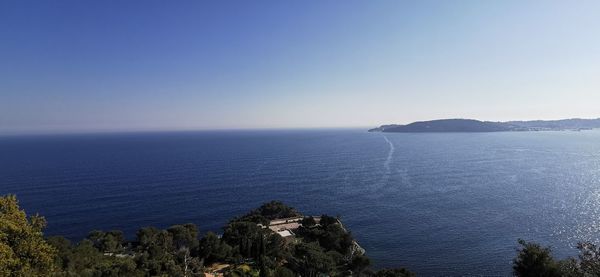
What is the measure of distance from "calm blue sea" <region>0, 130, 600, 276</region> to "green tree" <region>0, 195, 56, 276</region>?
1375 inches

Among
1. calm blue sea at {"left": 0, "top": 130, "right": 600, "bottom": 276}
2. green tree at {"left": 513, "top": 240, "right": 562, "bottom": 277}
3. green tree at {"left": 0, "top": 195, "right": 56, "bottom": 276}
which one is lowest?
calm blue sea at {"left": 0, "top": 130, "right": 600, "bottom": 276}

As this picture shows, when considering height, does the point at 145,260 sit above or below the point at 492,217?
above

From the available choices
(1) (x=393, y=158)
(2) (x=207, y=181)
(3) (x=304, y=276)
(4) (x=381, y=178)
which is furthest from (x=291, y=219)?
(1) (x=393, y=158)

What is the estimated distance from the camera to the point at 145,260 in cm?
3072

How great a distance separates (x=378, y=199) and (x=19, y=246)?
2445 inches

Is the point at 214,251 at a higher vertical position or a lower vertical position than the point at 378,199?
higher

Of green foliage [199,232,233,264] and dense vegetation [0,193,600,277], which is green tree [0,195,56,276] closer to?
dense vegetation [0,193,600,277]

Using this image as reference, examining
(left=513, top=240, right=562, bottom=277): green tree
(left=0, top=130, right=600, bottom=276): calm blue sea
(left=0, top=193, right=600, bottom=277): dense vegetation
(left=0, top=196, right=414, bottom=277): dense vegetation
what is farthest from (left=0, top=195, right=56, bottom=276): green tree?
(left=0, top=130, right=600, bottom=276): calm blue sea

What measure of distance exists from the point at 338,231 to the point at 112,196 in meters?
49.4

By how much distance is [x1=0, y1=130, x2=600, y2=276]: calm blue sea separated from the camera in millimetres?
46594

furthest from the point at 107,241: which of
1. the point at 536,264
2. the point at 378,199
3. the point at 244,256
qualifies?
the point at 378,199

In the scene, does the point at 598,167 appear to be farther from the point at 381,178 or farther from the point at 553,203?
the point at 381,178

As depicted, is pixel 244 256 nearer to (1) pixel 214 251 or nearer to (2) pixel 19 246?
(1) pixel 214 251

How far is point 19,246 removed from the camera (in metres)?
11.7
